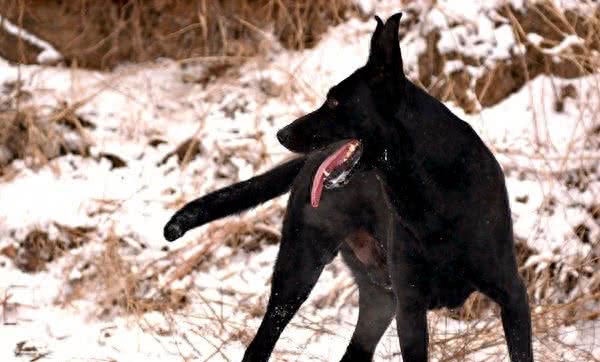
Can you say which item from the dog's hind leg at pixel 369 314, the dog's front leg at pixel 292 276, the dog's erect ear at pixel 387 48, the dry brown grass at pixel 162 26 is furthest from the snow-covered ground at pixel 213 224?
the dog's erect ear at pixel 387 48

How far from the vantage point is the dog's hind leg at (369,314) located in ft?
11.8

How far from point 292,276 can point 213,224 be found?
1.95 m

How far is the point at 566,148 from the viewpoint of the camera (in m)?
5.43

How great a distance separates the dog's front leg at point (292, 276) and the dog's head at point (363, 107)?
0.46 meters

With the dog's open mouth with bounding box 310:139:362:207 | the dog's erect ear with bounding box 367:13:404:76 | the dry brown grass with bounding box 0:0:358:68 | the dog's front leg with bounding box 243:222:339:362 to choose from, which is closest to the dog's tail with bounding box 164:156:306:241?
the dog's front leg with bounding box 243:222:339:362

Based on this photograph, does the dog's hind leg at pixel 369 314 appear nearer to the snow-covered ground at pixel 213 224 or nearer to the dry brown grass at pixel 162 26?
the snow-covered ground at pixel 213 224

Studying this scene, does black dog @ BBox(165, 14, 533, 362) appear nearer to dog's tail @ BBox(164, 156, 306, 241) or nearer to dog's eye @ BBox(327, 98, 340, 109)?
dog's eye @ BBox(327, 98, 340, 109)

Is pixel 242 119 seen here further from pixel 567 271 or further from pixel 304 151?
pixel 304 151

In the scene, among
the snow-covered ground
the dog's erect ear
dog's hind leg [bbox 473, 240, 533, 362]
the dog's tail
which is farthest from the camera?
the snow-covered ground

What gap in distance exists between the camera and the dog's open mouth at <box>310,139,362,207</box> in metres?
3.02

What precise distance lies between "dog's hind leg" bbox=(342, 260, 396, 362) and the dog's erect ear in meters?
0.89

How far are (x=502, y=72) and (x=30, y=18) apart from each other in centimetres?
270

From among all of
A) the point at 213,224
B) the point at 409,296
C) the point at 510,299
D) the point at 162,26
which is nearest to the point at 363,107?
the point at 409,296

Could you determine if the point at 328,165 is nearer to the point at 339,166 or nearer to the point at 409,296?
the point at 339,166
